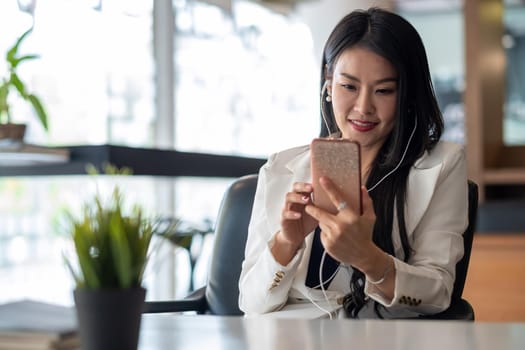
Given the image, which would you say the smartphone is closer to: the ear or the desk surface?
the desk surface

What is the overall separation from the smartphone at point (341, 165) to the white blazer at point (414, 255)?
0.21 meters

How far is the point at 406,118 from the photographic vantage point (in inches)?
68.9

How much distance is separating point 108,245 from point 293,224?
0.64 m

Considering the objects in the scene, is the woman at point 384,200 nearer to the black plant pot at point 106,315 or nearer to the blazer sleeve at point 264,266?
the blazer sleeve at point 264,266

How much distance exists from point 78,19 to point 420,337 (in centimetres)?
308

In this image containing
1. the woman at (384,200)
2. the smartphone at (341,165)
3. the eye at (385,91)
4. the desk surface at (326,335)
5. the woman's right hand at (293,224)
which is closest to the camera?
the desk surface at (326,335)

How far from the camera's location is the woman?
1.61m

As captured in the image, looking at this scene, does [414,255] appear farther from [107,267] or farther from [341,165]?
[107,267]

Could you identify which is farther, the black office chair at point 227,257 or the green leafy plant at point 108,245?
the black office chair at point 227,257

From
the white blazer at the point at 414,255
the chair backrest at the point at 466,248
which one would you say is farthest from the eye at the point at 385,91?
the chair backrest at the point at 466,248

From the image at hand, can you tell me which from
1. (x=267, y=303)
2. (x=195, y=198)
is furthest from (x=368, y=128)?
(x=195, y=198)

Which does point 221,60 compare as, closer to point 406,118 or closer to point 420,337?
point 406,118

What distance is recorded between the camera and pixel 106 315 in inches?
37.5

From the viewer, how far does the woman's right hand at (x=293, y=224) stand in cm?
149
